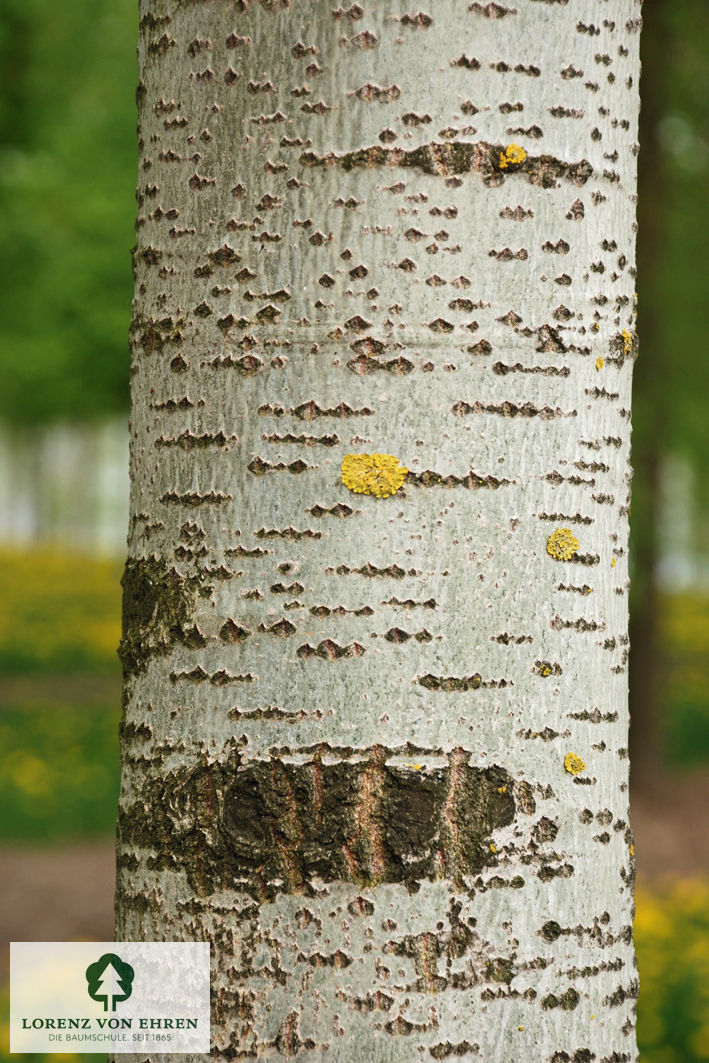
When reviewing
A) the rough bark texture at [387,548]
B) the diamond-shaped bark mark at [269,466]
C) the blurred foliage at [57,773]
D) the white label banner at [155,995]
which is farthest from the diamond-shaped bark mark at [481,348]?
the blurred foliage at [57,773]

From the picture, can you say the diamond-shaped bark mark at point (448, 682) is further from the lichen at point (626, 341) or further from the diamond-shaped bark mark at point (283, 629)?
the lichen at point (626, 341)

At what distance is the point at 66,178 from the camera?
8.42m

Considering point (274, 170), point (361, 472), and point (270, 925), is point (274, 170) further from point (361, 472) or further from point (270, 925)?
point (270, 925)

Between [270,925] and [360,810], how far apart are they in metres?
0.16

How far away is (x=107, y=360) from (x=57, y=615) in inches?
160

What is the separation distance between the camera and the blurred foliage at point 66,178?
25.9 ft

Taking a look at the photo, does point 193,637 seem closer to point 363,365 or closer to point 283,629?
point 283,629

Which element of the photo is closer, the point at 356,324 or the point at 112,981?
the point at 356,324

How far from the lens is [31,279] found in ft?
29.1

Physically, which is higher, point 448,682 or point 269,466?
point 269,466

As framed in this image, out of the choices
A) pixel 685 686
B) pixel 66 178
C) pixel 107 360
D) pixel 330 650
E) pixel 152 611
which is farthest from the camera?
pixel 685 686

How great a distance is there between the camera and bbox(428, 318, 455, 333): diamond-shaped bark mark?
1.20 meters

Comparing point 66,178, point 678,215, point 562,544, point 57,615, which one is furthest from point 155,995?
point 57,615

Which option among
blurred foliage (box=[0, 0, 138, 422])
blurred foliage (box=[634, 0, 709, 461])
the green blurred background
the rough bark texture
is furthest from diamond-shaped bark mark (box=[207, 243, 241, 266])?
blurred foliage (box=[0, 0, 138, 422])
